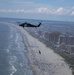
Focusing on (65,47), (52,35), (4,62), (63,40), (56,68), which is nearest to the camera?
(56,68)

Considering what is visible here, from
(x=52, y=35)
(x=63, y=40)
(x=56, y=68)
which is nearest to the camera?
(x=56, y=68)

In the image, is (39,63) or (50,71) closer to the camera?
(50,71)

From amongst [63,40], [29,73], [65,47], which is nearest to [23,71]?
[29,73]

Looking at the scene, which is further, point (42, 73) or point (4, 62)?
point (4, 62)

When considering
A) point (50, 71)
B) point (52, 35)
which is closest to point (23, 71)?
point (50, 71)

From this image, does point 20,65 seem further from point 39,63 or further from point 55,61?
point 55,61

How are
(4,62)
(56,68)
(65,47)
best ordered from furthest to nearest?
(65,47) < (4,62) < (56,68)

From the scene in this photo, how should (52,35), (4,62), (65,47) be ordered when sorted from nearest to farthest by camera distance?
(4,62) < (65,47) < (52,35)

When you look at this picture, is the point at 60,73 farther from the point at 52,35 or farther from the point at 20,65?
the point at 52,35
